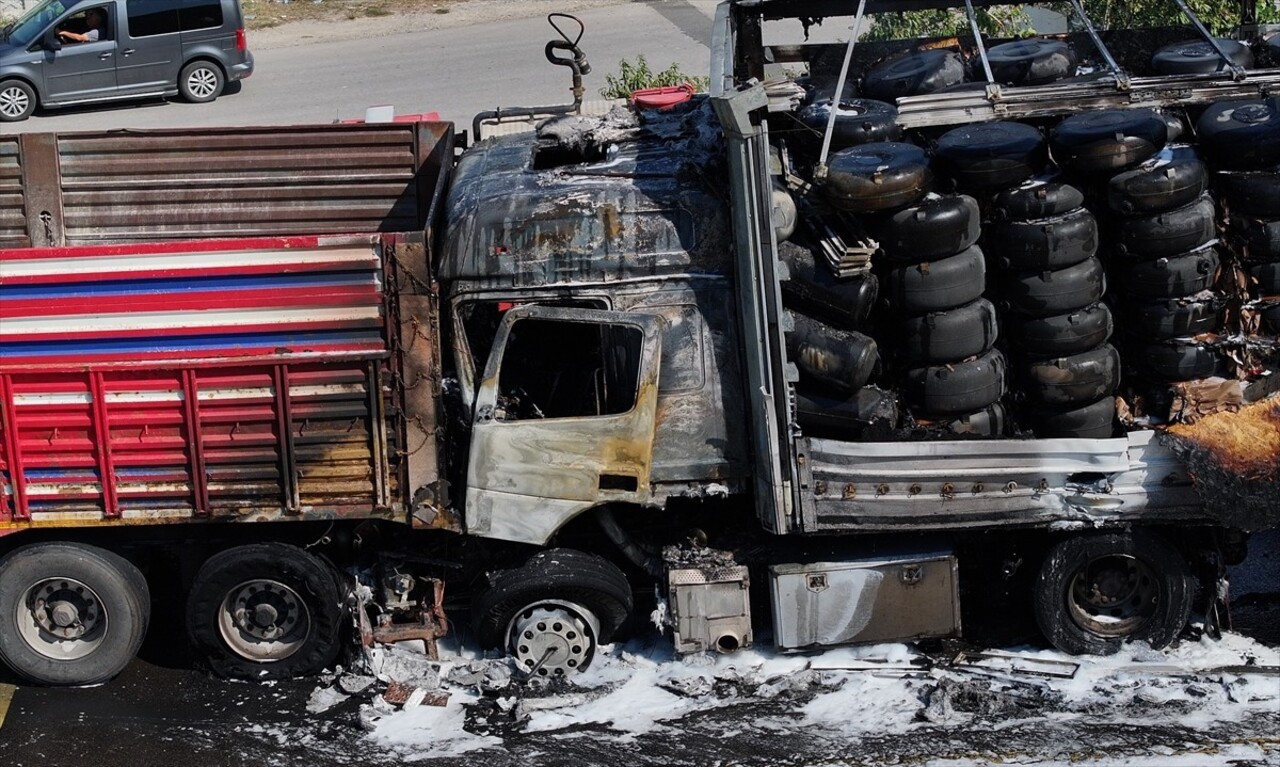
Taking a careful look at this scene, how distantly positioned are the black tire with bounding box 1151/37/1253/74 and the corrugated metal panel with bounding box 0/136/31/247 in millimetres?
6877

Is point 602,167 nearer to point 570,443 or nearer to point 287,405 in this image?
point 570,443

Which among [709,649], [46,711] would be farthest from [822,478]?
[46,711]

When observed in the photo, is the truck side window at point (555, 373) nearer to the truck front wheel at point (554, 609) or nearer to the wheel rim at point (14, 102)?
the truck front wheel at point (554, 609)

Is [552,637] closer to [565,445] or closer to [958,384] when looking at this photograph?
[565,445]

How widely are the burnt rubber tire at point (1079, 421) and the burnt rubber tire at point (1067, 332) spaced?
32 centimetres

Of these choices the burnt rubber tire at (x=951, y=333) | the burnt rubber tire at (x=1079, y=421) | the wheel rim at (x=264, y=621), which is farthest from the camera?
the wheel rim at (x=264, y=621)

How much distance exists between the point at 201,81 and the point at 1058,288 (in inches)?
604

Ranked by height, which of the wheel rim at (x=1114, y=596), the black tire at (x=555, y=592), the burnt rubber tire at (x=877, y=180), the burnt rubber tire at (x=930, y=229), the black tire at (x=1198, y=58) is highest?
the black tire at (x=1198, y=58)

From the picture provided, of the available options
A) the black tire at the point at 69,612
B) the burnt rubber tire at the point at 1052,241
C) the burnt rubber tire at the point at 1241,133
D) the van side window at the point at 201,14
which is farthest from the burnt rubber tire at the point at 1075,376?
the van side window at the point at 201,14

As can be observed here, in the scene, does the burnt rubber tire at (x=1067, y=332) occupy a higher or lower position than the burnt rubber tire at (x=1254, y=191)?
lower

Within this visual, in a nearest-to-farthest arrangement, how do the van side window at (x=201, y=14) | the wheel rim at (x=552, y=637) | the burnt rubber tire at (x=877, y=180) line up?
the burnt rubber tire at (x=877, y=180), the wheel rim at (x=552, y=637), the van side window at (x=201, y=14)

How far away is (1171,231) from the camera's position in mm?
7227

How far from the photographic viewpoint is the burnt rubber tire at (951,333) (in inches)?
286

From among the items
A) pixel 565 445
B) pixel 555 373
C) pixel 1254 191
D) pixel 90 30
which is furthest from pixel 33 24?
pixel 1254 191
